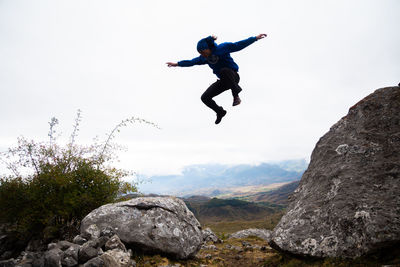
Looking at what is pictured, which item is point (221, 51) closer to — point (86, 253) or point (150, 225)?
point (150, 225)

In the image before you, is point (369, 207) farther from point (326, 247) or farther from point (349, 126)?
point (349, 126)

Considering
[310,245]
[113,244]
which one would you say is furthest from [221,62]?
[113,244]

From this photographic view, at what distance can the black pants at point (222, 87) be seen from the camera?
8.34m

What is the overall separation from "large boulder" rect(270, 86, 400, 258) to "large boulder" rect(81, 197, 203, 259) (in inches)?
127

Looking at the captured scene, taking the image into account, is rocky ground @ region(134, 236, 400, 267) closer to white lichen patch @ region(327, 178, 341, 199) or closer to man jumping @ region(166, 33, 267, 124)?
white lichen patch @ region(327, 178, 341, 199)

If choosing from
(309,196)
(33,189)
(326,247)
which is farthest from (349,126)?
(33,189)

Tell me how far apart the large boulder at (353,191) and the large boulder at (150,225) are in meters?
3.22

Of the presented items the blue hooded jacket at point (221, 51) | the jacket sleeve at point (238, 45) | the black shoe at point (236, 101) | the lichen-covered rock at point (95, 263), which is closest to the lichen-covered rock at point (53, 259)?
the lichen-covered rock at point (95, 263)

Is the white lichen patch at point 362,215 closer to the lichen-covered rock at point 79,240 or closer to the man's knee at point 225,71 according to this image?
the man's knee at point 225,71

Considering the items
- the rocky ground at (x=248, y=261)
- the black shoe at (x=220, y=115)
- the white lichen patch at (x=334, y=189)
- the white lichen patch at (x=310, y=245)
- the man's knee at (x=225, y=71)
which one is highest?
the man's knee at (x=225, y=71)

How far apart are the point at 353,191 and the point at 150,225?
678 centimetres

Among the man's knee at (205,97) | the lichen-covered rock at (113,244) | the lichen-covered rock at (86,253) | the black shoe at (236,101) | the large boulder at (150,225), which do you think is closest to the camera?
the lichen-covered rock at (86,253)

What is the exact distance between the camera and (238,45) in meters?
8.22

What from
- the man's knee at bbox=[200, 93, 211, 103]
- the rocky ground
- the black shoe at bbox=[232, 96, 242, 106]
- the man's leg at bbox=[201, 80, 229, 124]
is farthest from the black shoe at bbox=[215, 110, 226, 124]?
the rocky ground
